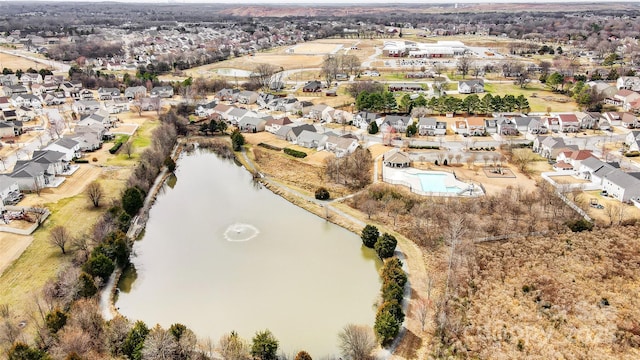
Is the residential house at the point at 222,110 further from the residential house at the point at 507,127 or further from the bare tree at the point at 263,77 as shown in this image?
the residential house at the point at 507,127

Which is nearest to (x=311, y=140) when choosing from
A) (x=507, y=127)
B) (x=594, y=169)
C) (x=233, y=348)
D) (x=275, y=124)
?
(x=275, y=124)

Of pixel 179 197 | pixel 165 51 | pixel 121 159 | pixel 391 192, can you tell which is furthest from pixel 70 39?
pixel 391 192

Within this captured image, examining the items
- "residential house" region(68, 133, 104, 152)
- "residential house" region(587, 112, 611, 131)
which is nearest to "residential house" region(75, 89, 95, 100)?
"residential house" region(68, 133, 104, 152)

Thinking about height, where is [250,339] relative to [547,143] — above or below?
below

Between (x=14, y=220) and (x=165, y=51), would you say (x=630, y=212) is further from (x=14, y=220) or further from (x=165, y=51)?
(x=165, y=51)

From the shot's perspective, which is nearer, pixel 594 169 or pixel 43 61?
pixel 594 169

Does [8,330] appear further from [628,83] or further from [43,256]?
[628,83]

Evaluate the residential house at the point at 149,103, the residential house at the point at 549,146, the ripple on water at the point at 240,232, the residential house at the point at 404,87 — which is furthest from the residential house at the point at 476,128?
the residential house at the point at 149,103
